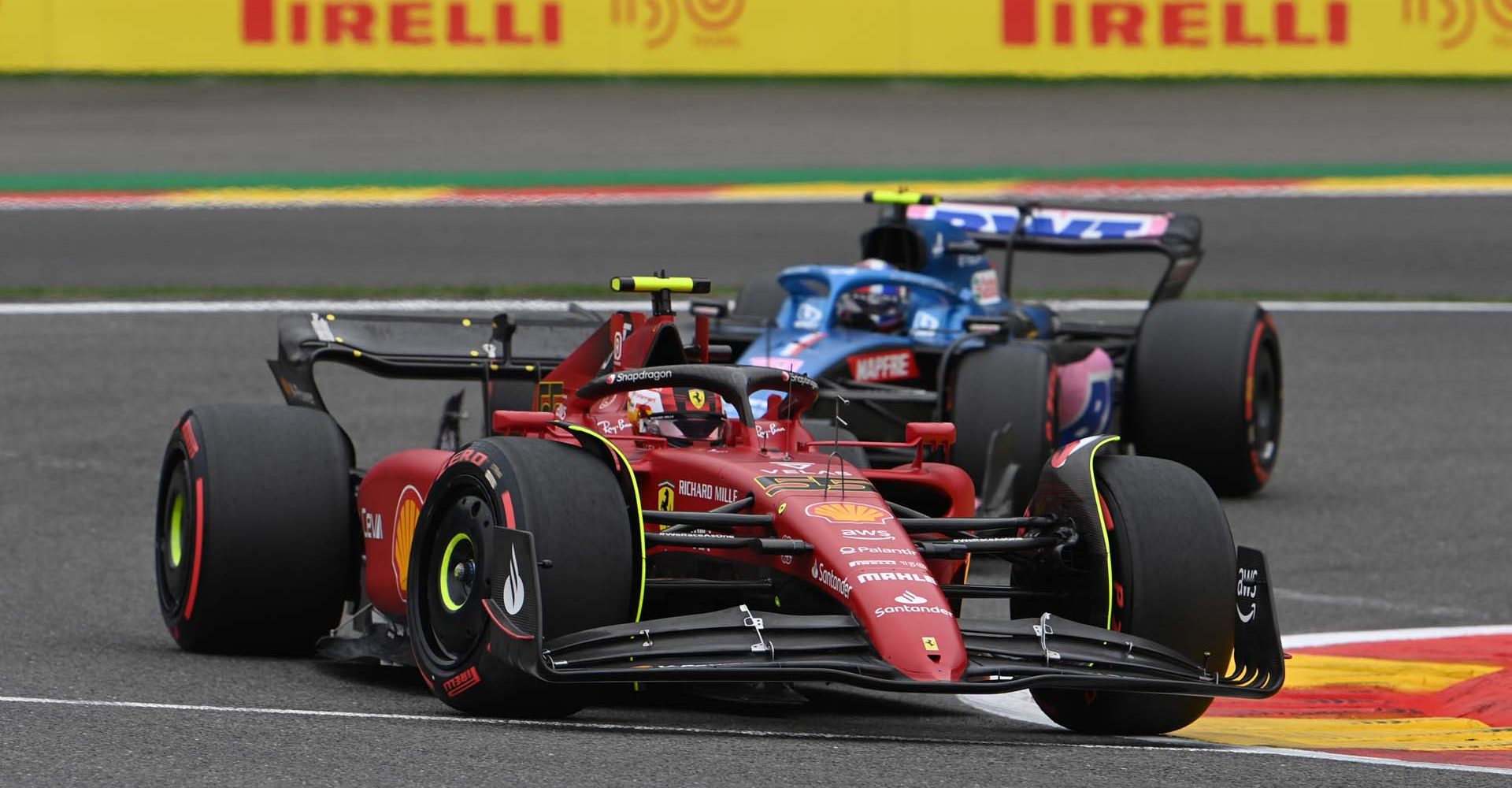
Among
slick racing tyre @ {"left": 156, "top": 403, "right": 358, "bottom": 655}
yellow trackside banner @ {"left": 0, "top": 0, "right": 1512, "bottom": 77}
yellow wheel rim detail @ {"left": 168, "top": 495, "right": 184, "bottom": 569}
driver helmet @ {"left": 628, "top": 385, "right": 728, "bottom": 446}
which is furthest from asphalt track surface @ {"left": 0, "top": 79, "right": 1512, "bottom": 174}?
driver helmet @ {"left": 628, "top": 385, "right": 728, "bottom": 446}

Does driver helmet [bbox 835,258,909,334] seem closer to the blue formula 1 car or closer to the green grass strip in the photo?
the blue formula 1 car

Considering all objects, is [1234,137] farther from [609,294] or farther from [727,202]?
[609,294]

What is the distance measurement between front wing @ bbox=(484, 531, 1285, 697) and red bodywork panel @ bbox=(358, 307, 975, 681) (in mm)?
103

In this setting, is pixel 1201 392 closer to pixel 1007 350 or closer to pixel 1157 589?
pixel 1007 350

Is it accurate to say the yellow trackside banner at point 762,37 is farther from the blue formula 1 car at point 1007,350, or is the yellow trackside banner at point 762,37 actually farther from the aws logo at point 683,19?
the blue formula 1 car at point 1007,350

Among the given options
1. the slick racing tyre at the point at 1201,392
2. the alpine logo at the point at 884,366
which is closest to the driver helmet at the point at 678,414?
the alpine logo at the point at 884,366

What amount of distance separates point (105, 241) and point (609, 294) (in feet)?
15.0

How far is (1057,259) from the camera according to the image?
22.3 meters

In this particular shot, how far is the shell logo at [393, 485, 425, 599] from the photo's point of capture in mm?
8523

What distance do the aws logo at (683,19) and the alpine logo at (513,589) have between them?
2083cm

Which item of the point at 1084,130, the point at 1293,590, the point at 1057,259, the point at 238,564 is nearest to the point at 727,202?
the point at 1057,259

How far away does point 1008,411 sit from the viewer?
40.1 ft

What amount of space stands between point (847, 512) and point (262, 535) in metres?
2.45

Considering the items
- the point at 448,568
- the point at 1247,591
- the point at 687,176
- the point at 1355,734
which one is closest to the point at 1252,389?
the point at 1355,734
